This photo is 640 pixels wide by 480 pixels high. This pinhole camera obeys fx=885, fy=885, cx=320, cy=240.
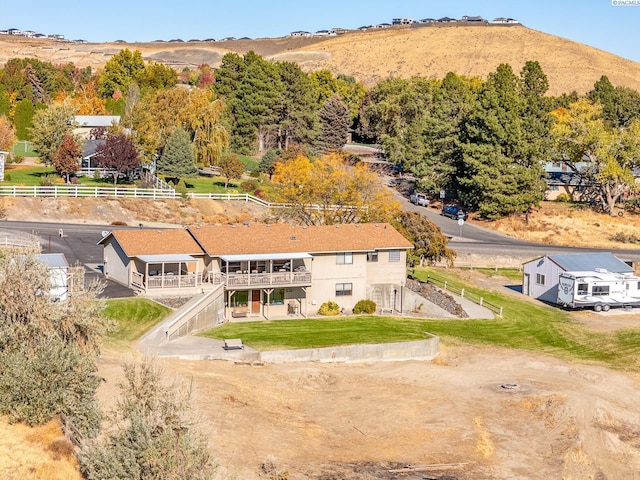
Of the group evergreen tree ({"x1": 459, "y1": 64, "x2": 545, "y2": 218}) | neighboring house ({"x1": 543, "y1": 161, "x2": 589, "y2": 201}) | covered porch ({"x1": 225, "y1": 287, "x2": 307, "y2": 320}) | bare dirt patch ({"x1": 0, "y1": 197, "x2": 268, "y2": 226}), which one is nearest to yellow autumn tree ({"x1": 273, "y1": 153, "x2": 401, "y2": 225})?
bare dirt patch ({"x1": 0, "y1": 197, "x2": 268, "y2": 226})

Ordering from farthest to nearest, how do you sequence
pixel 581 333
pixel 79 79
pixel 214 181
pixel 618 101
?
pixel 79 79 < pixel 618 101 < pixel 214 181 < pixel 581 333

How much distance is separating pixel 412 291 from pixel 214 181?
47.6 m

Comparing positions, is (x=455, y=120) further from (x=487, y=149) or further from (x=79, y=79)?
(x=79, y=79)

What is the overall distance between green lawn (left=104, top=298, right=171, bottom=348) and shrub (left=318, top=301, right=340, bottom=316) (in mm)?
11504

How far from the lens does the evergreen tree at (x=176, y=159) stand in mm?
96812

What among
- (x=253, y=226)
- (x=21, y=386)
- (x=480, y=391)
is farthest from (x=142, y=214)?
(x=21, y=386)

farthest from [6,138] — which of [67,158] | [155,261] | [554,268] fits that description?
[554,268]

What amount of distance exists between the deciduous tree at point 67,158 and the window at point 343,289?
4109 centimetres

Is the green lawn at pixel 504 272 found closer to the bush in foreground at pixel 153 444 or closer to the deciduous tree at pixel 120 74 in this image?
the bush in foreground at pixel 153 444

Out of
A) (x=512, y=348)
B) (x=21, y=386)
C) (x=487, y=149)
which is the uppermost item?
(x=487, y=149)

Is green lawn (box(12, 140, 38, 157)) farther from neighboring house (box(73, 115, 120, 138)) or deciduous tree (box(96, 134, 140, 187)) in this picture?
deciduous tree (box(96, 134, 140, 187))

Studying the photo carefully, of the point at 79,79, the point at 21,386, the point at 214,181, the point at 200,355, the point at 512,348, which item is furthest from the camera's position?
the point at 79,79

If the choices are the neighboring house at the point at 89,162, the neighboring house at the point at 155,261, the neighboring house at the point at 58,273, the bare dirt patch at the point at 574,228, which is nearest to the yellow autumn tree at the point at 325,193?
the bare dirt patch at the point at 574,228

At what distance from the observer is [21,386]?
104ft
